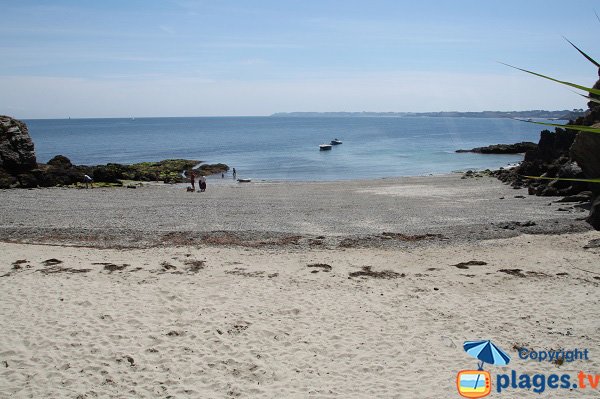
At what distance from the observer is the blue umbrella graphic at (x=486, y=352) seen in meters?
8.11

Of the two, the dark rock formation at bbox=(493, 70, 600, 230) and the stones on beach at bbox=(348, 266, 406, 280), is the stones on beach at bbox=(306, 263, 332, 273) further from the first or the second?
the dark rock formation at bbox=(493, 70, 600, 230)

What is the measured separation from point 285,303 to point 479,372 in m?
4.49

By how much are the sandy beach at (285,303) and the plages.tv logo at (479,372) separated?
0.16 m

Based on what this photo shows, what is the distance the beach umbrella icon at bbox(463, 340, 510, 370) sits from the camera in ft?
26.6

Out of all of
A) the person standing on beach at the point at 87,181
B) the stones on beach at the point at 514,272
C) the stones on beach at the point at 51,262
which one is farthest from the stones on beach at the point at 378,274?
the person standing on beach at the point at 87,181

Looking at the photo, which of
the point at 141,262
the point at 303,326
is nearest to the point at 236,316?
the point at 303,326

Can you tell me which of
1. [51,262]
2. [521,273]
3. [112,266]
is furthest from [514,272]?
[51,262]

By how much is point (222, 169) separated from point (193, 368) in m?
51.6

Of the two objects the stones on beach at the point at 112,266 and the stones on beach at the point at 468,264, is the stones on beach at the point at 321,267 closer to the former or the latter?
the stones on beach at the point at 468,264

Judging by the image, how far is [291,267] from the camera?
44.7 ft

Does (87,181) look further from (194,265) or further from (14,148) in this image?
(194,265)

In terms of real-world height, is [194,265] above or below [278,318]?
above

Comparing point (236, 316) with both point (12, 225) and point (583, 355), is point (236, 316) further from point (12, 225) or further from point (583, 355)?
point (12, 225)

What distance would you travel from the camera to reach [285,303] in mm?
10867
